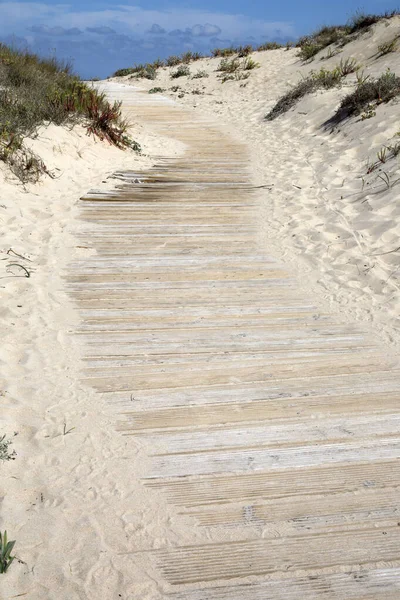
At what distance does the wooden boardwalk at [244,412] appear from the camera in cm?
268

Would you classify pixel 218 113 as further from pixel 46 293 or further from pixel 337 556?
pixel 337 556

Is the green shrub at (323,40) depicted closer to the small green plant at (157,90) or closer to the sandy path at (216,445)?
the small green plant at (157,90)

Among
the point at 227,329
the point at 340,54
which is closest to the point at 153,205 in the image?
the point at 227,329

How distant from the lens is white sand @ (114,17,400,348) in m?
5.67

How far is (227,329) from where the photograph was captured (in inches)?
189

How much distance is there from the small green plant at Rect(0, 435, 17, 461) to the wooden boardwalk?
1.93 ft

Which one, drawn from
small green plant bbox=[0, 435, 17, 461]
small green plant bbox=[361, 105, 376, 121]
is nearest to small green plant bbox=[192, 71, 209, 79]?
small green plant bbox=[361, 105, 376, 121]

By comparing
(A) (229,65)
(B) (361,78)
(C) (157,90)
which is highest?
(A) (229,65)

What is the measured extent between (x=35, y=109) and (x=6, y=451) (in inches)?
293

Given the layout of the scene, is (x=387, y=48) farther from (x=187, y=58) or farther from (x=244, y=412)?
(x=244, y=412)

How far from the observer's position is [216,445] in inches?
135

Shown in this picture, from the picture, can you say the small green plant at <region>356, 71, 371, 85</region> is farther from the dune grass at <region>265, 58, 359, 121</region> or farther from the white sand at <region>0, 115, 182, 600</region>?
the white sand at <region>0, 115, 182, 600</region>

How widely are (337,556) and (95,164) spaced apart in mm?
7879

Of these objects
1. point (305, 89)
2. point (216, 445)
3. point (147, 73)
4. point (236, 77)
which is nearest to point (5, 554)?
point (216, 445)
